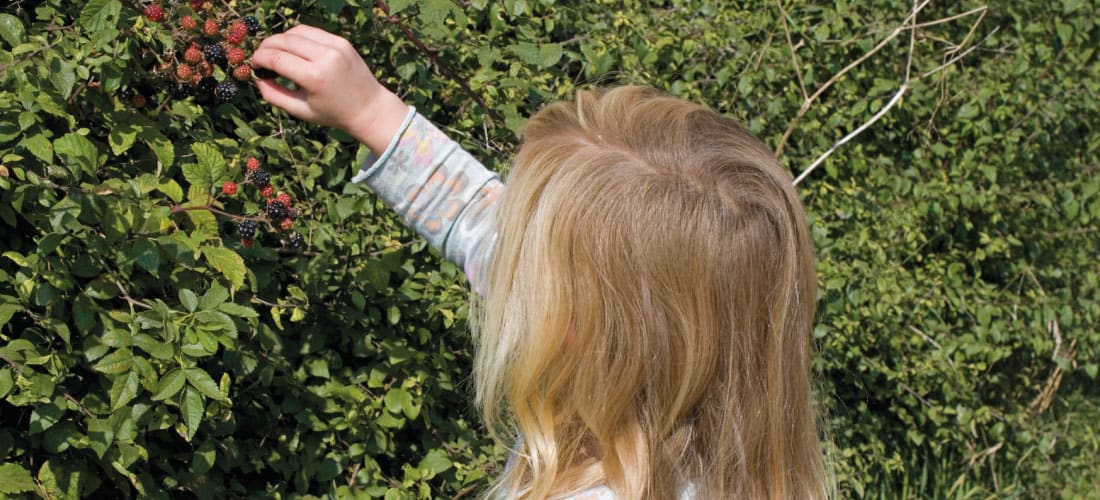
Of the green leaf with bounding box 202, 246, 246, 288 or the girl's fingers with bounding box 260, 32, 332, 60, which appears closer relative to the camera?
the girl's fingers with bounding box 260, 32, 332, 60

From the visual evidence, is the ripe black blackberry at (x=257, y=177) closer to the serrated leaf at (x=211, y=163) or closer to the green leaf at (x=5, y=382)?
the serrated leaf at (x=211, y=163)

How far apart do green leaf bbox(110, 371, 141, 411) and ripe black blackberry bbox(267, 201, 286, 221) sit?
32cm

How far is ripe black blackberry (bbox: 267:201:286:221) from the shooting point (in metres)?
1.69

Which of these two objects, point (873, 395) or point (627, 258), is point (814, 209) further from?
point (627, 258)

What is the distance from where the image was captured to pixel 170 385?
1.51m

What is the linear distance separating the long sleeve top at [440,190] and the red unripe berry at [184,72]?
286mm

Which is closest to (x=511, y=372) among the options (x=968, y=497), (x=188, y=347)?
Result: (x=188, y=347)

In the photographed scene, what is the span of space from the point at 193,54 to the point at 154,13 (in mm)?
78

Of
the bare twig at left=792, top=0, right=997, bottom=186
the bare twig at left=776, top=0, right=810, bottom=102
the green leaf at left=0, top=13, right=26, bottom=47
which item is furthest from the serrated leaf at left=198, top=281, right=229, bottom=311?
the bare twig at left=776, top=0, right=810, bottom=102

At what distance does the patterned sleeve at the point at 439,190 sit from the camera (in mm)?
1628

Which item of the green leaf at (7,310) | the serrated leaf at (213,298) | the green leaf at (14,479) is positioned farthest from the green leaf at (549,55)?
the green leaf at (14,479)

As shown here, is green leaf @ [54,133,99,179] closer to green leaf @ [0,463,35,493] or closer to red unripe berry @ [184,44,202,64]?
red unripe berry @ [184,44,202,64]

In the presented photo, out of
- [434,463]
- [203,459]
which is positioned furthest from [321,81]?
[434,463]

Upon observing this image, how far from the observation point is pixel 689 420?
5.09ft
